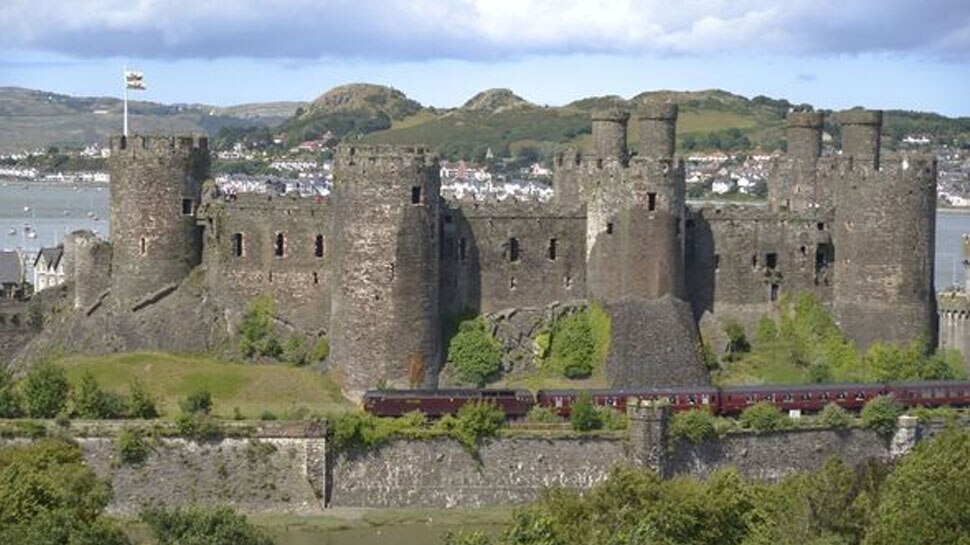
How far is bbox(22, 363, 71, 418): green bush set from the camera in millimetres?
51094

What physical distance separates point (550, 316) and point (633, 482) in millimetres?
14794

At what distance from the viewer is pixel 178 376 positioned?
55625mm

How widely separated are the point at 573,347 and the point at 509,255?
3.33m

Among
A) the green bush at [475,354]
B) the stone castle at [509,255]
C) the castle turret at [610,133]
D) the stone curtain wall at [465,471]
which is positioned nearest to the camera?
the stone curtain wall at [465,471]

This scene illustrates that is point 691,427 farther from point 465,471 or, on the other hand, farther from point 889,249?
point 889,249

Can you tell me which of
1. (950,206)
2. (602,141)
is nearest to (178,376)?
(602,141)

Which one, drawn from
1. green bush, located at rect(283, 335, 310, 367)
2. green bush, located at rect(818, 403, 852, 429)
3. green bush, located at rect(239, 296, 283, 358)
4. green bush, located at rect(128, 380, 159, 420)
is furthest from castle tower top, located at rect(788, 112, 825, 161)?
green bush, located at rect(128, 380, 159, 420)

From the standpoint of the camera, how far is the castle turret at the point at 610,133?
197 feet

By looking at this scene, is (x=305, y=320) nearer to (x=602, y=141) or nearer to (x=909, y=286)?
(x=602, y=141)

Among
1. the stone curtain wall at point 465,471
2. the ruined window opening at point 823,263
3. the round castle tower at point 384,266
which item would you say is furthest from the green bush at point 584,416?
the ruined window opening at point 823,263

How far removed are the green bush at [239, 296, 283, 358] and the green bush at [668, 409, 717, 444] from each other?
11561 millimetres

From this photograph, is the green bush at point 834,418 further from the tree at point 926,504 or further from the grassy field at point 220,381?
the grassy field at point 220,381

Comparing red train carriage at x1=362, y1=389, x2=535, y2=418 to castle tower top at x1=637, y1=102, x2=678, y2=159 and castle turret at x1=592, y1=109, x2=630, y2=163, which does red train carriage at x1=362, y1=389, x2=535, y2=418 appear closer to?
castle turret at x1=592, y1=109, x2=630, y2=163

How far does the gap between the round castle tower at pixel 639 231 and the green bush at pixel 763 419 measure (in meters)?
5.56
